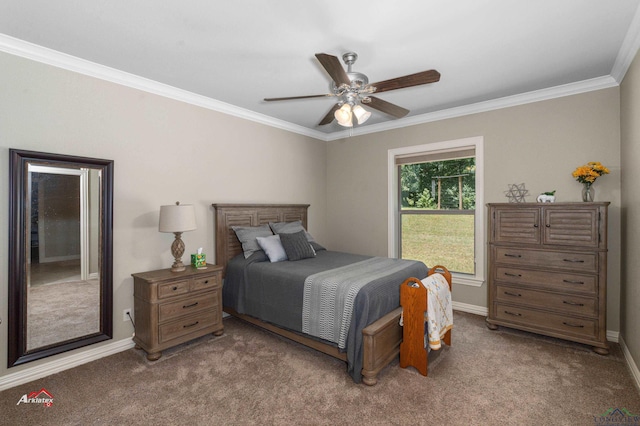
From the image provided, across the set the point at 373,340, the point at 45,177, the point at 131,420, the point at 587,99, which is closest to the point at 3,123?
the point at 45,177

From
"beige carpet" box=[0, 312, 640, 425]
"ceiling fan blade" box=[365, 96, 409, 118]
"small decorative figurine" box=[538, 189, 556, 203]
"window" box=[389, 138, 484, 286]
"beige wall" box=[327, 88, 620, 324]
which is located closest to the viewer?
"beige carpet" box=[0, 312, 640, 425]

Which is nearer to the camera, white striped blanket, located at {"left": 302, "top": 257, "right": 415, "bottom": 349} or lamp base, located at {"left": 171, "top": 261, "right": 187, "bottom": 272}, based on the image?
white striped blanket, located at {"left": 302, "top": 257, "right": 415, "bottom": 349}

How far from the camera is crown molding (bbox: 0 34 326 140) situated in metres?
2.41

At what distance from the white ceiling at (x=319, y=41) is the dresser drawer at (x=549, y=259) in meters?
1.71

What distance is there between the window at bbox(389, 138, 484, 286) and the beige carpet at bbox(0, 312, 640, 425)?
1.39m

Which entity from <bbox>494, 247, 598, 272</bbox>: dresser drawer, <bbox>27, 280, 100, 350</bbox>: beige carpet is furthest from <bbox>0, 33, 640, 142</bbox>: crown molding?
<bbox>27, 280, 100, 350</bbox>: beige carpet

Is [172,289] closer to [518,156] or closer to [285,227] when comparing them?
[285,227]

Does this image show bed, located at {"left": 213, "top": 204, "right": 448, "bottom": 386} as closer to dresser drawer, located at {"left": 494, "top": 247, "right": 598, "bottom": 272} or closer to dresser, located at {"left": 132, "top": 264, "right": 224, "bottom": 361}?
dresser, located at {"left": 132, "top": 264, "right": 224, "bottom": 361}

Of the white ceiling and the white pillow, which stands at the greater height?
the white ceiling

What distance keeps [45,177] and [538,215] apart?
4468mm

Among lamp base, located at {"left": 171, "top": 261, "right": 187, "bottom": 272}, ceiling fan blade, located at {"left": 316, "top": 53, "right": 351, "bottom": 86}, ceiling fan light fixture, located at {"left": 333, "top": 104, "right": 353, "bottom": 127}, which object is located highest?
ceiling fan blade, located at {"left": 316, "top": 53, "right": 351, "bottom": 86}

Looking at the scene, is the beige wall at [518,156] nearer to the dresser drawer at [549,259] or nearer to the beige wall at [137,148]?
the dresser drawer at [549,259]

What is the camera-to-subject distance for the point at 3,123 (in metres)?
2.37

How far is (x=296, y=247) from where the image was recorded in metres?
3.63
